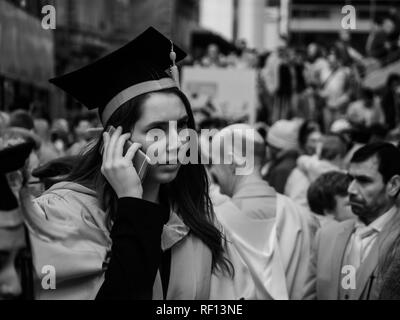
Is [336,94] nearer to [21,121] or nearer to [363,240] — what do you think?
[21,121]

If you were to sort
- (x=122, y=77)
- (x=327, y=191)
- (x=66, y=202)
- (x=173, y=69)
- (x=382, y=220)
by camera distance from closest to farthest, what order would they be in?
(x=66, y=202)
(x=122, y=77)
(x=173, y=69)
(x=382, y=220)
(x=327, y=191)

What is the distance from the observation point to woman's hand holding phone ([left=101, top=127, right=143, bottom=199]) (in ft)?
9.94

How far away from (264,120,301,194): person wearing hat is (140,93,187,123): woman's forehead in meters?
5.78

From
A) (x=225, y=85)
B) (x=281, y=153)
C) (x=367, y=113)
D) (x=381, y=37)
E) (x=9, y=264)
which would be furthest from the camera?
(x=381, y=37)

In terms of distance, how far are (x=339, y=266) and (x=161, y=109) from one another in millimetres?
A: 2318

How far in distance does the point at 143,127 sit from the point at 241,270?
2.37 feet

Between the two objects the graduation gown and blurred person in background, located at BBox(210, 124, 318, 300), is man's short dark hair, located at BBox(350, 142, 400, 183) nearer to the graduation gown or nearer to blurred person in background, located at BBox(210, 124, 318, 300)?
blurred person in background, located at BBox(210, 124, 318, 300)

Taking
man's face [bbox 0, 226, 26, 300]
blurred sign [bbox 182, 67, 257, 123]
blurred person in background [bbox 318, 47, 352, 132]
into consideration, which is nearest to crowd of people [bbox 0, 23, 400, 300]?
man's face [bbox 0, 226, 26, 300]

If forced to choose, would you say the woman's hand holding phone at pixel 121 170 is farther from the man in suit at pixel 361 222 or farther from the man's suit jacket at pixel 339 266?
the man in suit at pixel 361 222

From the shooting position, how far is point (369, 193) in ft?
16.9

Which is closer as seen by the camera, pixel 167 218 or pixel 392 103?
pixel 167 218

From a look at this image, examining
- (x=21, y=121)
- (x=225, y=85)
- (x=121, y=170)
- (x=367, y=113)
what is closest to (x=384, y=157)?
(x=121, y=170)

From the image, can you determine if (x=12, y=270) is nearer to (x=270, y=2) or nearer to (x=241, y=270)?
(x=241, y=270)
